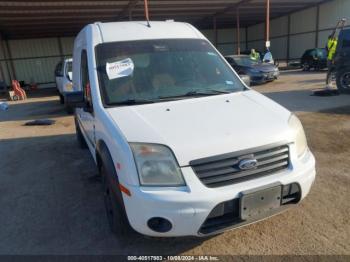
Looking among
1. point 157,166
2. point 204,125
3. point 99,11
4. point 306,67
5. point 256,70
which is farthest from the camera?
point 306,67

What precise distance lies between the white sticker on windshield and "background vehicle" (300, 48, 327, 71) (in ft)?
60.3

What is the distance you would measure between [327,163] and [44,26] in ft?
73.6

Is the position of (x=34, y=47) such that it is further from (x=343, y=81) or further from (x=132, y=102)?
(x=132, y=102)

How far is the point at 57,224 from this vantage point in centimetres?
328

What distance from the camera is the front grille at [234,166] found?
224cm

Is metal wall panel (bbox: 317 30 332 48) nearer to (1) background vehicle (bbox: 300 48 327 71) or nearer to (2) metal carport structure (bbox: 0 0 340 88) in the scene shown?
(2) metal carport structure (bbox: 0 0 340 88)

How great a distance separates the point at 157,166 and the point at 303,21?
96.3 ft

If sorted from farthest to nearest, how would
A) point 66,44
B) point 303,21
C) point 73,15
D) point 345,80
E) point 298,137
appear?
point 66,44, point 303,21, point 73,15, point 345,80, point 298,137

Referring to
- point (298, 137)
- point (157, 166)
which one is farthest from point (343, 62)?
point (157, 166)

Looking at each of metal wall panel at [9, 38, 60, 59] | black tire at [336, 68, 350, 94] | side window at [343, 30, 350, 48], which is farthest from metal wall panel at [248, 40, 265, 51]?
black tire at [336, 68, 350, 94]

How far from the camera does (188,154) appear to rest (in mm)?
2227

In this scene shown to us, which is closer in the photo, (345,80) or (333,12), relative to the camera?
(345,80)

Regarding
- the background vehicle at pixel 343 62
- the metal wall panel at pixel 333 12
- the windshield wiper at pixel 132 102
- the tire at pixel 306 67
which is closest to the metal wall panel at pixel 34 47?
the tire at pixel 306 67

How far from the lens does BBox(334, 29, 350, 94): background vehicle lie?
9.62m
